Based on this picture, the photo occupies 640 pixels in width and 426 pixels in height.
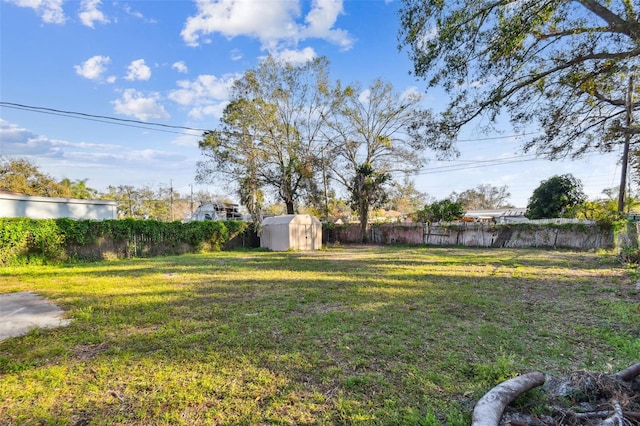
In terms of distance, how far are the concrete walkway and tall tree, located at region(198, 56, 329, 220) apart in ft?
43.9

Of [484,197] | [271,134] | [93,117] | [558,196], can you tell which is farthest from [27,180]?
[484,197]

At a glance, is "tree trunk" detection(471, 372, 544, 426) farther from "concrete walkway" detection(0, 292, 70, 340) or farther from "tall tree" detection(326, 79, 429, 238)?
"tall tree" detection(326, 79, 429, 238)

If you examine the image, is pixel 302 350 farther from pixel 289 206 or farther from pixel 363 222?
pixel 289 206

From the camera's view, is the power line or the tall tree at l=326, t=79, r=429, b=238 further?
the tall tree at l=326, t=79, r=429, b=238

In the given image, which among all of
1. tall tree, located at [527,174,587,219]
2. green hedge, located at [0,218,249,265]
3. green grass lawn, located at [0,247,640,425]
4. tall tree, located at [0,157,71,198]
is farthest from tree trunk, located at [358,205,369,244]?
tall tree, located at [0,157,71,198]

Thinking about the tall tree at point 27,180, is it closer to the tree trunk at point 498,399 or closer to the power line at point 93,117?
the power line at point 93,117

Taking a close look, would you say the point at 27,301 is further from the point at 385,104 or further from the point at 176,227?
the point at 385,104

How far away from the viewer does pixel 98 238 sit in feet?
34.4

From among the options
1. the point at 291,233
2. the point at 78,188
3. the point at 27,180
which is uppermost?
the point at 27,180

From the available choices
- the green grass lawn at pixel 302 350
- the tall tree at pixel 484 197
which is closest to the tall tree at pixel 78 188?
the green grass lawn at pixel 302 350

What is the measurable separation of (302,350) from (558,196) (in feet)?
63.2

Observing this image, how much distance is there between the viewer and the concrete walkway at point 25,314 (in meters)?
3.41

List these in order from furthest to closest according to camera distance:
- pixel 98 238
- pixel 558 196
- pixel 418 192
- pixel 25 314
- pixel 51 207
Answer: pixel 418 192 < pixel 558 196 < pixel 51 207 < pixel 98 238 < pixel 25 314

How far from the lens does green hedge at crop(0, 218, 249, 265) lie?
335 inches
